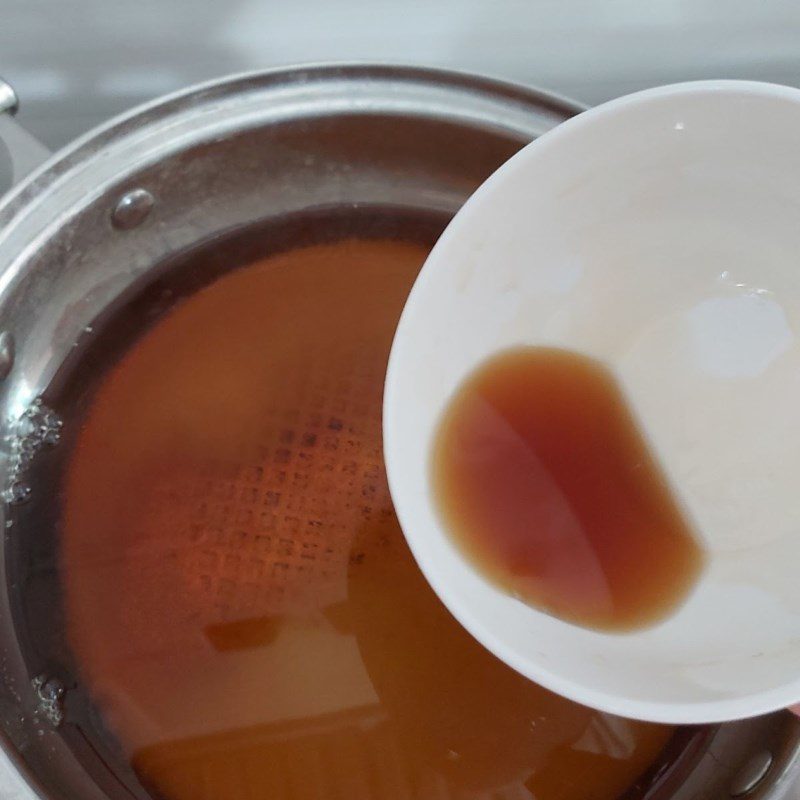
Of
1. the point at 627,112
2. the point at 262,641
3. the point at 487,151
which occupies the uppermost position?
the point at 487,151

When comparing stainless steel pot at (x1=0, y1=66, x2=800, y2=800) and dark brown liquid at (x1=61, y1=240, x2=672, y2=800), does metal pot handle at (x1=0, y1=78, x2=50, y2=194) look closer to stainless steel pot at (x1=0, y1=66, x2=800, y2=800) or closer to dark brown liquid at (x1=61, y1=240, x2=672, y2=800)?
stainless steel pot at (x1=0, y1=66, x2=800, y2=800)

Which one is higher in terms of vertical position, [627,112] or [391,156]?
[391,156]

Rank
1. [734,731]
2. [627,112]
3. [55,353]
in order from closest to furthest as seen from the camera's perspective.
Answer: [627,112] < [734,731] < [55,353]

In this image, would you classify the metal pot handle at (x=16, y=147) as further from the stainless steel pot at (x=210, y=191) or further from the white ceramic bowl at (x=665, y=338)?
the white ceramic bowl at (x=665, y=338)

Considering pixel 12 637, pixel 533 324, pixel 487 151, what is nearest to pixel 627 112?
pixel 533 324

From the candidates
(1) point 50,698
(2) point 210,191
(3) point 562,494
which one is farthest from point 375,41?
(1) point 50,698

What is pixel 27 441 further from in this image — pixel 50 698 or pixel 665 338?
pixel 665 338

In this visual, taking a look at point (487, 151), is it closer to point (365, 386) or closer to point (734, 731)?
point (365, 386)
